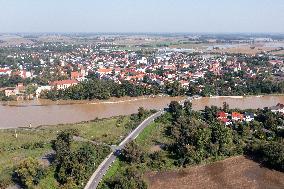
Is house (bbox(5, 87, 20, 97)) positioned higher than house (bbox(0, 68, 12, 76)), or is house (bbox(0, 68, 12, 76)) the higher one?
house (bbox(0, 68, 12, 76))

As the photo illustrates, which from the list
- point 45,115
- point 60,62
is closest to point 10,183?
point 45,115

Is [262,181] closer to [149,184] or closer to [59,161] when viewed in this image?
[149,184]

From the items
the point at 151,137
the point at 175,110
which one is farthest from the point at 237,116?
the point at 151,137

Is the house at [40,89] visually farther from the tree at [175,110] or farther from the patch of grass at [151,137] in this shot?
the patch of grass at [151,137]

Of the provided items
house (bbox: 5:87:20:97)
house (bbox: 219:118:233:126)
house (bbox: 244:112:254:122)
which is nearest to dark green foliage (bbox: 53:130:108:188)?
house (bbox: 219:118:233:126)

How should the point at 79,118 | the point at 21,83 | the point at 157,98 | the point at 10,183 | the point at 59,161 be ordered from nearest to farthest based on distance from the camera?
the point at 10,183
the point at 59,161
the point at 79,118
the point at 157,98
the point at 21,83

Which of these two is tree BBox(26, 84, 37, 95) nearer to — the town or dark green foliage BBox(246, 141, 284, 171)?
the town
